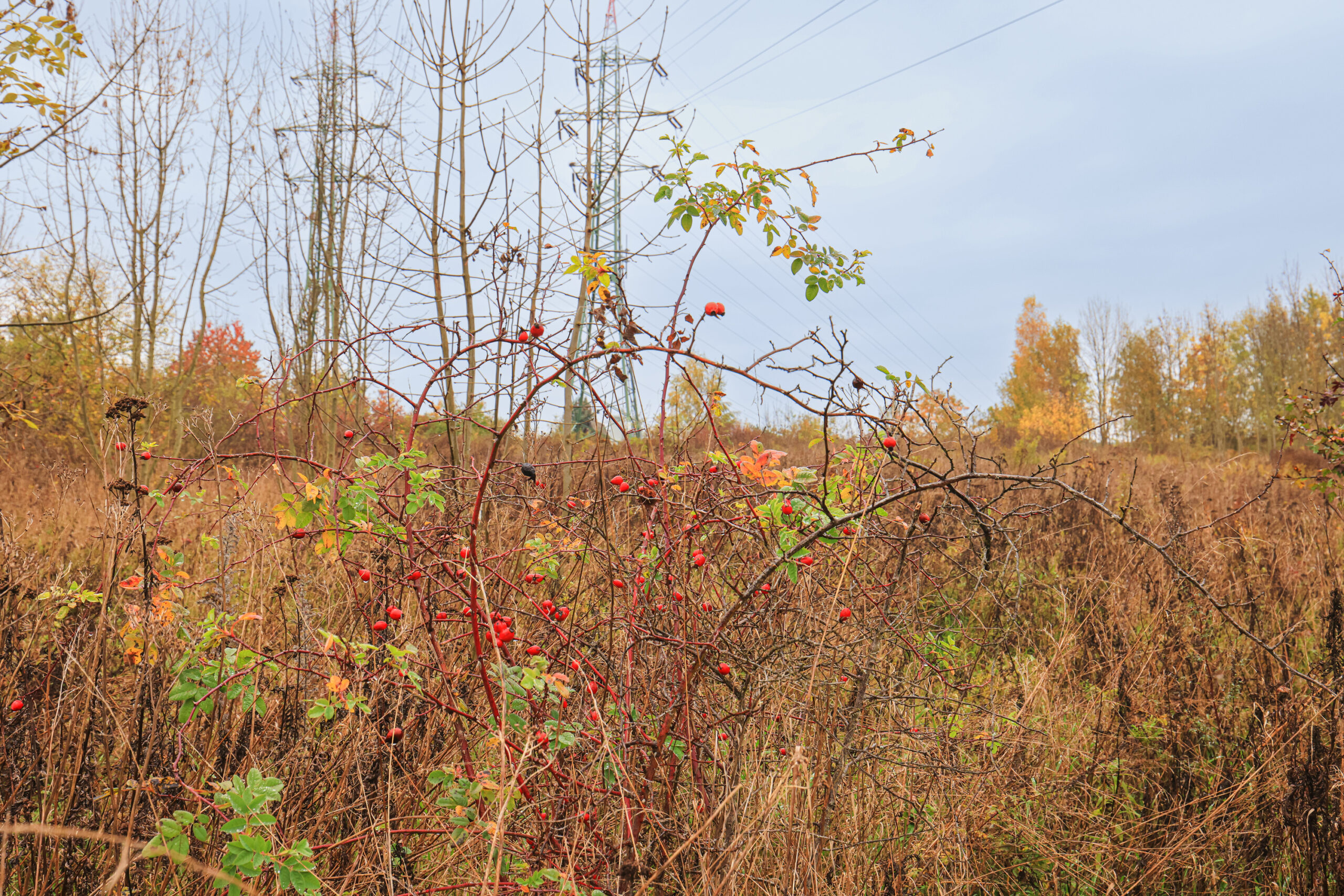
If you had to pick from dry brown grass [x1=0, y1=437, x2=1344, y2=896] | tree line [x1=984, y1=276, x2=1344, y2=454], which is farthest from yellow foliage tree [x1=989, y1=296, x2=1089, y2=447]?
dry brown grass [x1=0, y1=437, x2=1344, y2=896]

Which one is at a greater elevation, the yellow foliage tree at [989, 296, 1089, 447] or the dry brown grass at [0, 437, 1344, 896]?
the yellow foliage tree at [989, 296, 1089, 447]

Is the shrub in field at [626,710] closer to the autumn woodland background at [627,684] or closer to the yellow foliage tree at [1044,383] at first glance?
the autumn woodland background at [627,684]

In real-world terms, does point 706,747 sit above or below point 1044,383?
below

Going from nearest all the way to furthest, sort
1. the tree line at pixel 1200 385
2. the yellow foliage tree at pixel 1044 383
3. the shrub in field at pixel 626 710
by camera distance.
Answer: the shrub in field at pixel 626 710 < the tree line at pixel 1200 385 < the yellow foliage tree at pixel 1044 383

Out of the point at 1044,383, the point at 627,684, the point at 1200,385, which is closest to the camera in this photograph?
the point at 627,684

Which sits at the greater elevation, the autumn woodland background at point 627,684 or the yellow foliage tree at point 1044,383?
the yellow foliage tree at point 1044,383

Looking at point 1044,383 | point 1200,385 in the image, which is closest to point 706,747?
point 1200,385

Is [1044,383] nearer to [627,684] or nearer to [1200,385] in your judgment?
[1200,385]

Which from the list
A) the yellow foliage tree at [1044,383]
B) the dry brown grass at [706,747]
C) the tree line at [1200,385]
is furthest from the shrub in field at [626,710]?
the yellow foliage tree at [1044,383]

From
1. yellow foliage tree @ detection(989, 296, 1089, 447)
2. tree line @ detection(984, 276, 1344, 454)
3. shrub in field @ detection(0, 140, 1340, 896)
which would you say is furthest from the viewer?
yellow foliage tree @ detection(989, 296, 1089, 447)

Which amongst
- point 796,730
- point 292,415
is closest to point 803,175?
point 796,730

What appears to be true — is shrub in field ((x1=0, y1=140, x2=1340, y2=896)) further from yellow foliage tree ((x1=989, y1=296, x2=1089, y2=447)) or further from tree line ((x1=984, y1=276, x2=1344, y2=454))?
yellow foliage tree ((x1=989, y1=296, x2=1089, y2=447))

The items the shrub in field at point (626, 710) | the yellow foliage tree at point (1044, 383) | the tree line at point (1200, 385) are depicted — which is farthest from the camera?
the yellow foliage tree at point (1044, 383)

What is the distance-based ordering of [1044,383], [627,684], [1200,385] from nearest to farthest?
1. [627,684]
2. [1200,385]
3. [1044,383]
